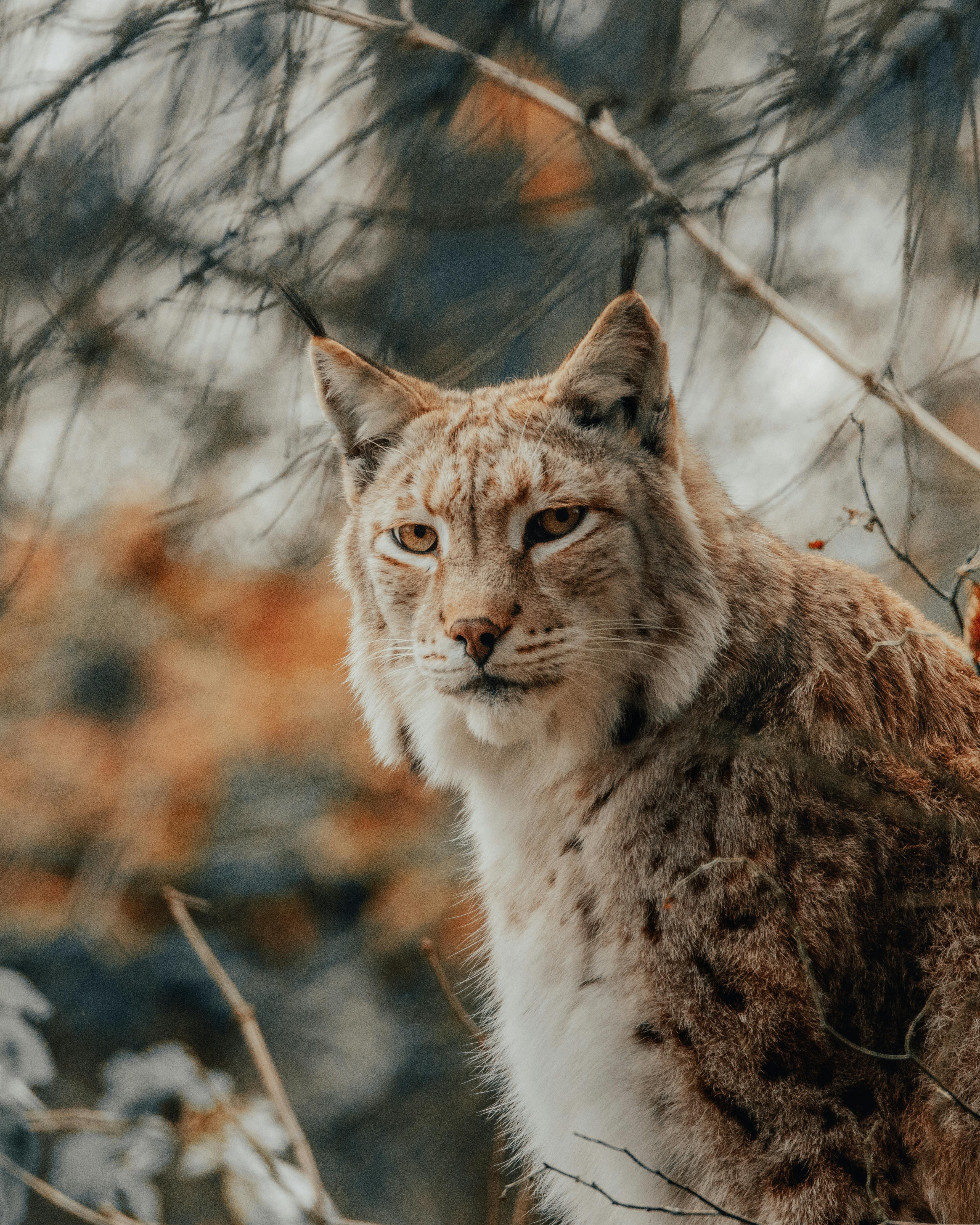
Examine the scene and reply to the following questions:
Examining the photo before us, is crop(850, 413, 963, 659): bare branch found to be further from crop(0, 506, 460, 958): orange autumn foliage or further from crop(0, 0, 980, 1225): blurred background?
crop(0, 506, 460, 958): orange autumn foliage

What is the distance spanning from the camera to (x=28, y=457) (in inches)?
96.2

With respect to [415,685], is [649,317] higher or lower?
higher

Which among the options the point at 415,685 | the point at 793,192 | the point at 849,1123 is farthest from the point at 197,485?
the point at 849,1123

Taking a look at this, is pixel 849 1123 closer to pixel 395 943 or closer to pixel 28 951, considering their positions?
pixel 395 943

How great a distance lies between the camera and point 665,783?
192 centimetres

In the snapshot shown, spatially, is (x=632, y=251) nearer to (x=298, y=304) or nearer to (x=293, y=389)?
(x=298, y=304)

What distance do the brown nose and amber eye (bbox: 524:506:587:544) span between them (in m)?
0.22

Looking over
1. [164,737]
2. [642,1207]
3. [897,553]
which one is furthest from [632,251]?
[164,737]

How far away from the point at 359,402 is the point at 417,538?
0.33 meters

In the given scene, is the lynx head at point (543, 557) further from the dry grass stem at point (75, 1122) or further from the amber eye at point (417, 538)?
the dry grass stem at point (75, 1122)

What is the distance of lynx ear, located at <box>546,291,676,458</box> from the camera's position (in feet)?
6.08

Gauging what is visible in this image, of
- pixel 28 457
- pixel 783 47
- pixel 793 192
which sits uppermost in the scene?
pixel 783 47

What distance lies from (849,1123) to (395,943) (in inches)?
104

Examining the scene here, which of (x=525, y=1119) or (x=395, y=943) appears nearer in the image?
(x=525, y=1119)
